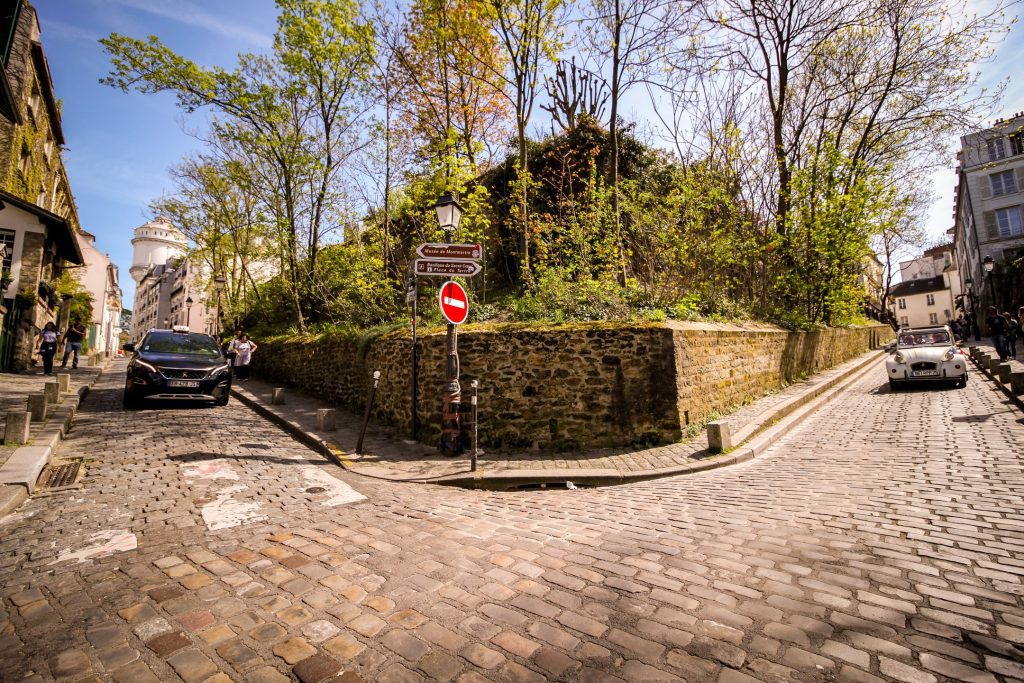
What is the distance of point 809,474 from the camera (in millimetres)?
5422

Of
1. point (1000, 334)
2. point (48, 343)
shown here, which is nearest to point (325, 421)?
point (48, 343)

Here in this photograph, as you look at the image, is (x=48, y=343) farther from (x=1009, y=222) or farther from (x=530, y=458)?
(x=1009, y=222)

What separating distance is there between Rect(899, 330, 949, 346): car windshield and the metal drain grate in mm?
17271

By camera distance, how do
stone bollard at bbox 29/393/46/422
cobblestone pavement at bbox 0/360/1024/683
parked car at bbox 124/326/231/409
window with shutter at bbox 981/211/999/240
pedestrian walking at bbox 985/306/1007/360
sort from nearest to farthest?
cobblestone pavement at bbox 0/360/1024/683
stone bollard at bbox 29/393/46/422
parked car at bbox 124/326/231/409
pedestrian walking at bbox 985/306/1007/360
window with shutter at bbox 981/211/999/240

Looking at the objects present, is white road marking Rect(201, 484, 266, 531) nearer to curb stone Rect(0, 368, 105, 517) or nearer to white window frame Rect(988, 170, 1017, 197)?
curb stone Rect(0, 368, 105, 517)

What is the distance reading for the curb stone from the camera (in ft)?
13.6

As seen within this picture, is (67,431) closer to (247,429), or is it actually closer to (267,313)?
(247,429)

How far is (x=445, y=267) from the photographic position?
6.92 meters

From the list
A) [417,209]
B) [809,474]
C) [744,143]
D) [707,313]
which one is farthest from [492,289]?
→ [809,474]

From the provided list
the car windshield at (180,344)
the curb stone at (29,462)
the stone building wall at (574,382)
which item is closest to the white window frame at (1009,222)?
the stone building wall at (574,382)

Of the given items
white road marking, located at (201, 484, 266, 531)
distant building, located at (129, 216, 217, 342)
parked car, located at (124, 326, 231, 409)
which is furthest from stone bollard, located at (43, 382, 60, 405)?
distant building, located at (129, 216, 217, 342)

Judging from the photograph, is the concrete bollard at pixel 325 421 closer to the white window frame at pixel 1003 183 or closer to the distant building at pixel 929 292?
the white window frame at pixel 1003 183

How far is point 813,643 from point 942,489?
3504mm

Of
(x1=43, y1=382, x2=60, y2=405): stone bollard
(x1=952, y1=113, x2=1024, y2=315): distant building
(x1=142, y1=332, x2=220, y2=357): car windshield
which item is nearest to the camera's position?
(x1=43, y1=382, x2=60, y2=405): stone bollard
